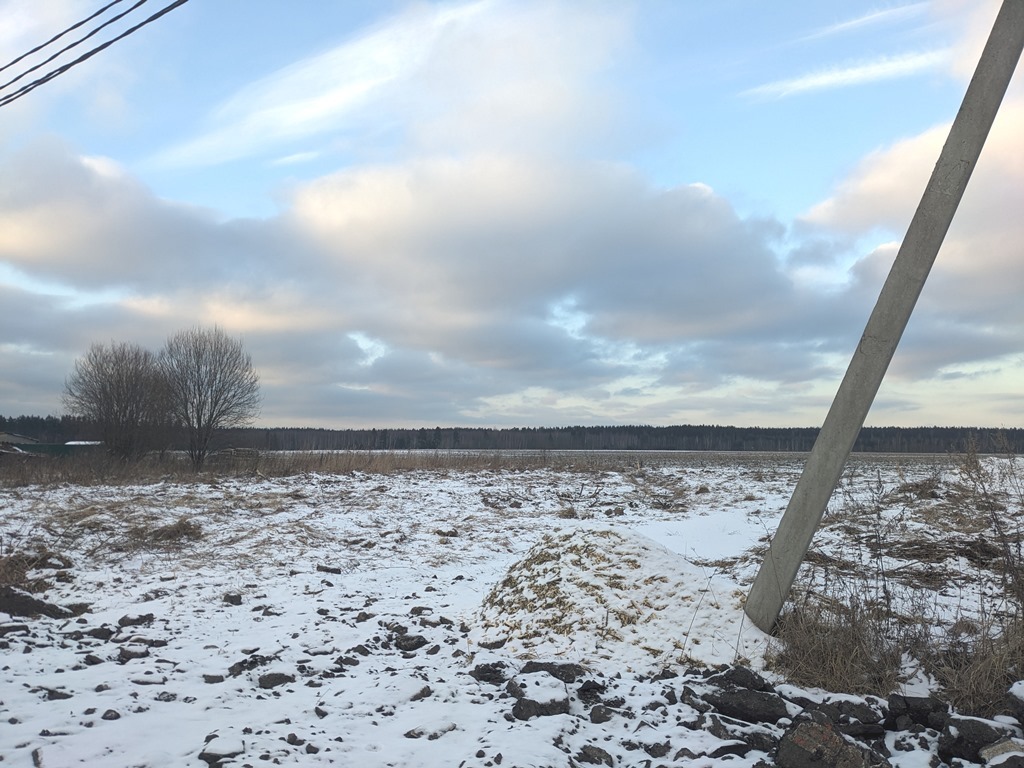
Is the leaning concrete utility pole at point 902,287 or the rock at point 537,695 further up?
the leaning concrete utility pole at point 902,287

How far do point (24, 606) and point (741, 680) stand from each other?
5.95m

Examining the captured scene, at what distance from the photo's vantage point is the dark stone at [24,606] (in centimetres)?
A: 575

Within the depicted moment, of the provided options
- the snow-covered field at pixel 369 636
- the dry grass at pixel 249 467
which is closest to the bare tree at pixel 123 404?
the dry grass at pixel 249 467

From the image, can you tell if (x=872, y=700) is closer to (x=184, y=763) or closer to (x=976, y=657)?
(x=976, y=657)

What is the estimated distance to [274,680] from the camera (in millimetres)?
4461

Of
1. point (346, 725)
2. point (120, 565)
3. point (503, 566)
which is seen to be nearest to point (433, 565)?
point (503, 566)

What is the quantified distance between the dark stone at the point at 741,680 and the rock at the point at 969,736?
905 millimetres

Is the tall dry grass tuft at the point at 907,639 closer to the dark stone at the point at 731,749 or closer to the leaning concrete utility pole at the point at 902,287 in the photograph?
the leaning concrete utility pole at the point at 902,287

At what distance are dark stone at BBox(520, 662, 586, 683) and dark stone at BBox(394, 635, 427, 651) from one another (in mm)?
1108

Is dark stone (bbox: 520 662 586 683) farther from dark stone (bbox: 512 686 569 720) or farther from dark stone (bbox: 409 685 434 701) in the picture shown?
dark stone (bbox: 409 685 434 701)

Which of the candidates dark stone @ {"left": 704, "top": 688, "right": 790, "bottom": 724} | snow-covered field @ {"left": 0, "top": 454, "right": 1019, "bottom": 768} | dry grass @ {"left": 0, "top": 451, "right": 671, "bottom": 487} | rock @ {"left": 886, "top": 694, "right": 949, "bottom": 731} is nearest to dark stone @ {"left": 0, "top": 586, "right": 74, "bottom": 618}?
snow-covered field @ {"left": 0, "top": 454, "right": 1019, "bottom": 768}

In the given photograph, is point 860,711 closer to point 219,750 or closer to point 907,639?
point 907,639

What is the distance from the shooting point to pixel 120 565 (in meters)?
8.15

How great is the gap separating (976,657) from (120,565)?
8.67 m
